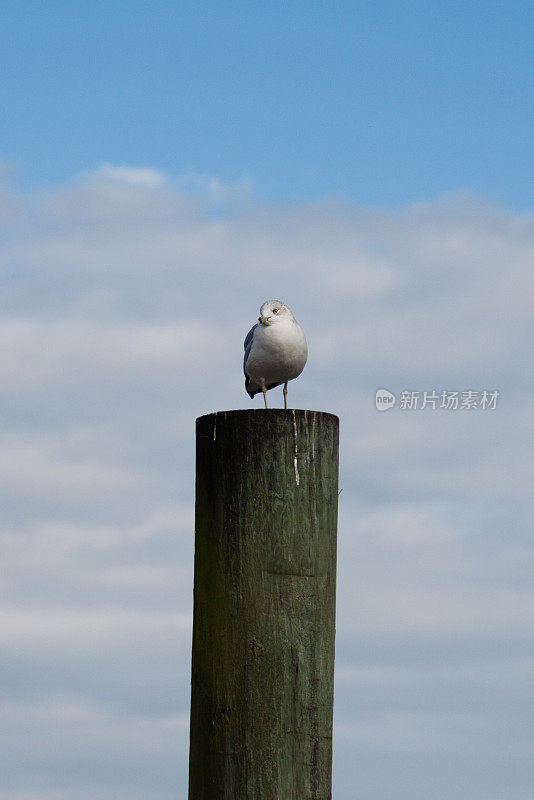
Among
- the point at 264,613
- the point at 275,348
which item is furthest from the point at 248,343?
the point at 264,613

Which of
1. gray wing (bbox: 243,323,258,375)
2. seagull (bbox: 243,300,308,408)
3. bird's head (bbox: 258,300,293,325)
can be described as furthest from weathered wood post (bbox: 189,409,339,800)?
gray wing (bbox: 243,323,258,375)

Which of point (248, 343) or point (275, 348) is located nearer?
point (275, 348)

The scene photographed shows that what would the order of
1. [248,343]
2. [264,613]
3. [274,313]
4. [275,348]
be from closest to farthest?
[264,613] → [275,348] → [274,313] → [248,343]

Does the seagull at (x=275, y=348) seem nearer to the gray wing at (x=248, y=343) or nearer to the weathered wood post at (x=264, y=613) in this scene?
Answer: the gray wing at (x=248, y=343)

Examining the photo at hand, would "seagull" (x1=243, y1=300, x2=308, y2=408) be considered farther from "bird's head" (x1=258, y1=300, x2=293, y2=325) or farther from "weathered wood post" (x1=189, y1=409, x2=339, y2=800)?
"weathered wood post" (x1=189, y1=409, x2=339, y2=800)

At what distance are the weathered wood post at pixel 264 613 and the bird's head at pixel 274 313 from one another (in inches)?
120

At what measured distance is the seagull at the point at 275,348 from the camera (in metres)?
8.55

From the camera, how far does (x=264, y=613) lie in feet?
17.8

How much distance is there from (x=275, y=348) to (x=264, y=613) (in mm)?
3418

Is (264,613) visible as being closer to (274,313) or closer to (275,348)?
(275,348)

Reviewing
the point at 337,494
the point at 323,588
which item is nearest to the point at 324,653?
the point at 323,588

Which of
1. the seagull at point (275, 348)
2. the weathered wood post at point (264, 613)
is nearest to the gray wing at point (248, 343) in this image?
the seagull at point (275, 348)

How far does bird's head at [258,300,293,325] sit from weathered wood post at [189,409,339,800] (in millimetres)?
3050

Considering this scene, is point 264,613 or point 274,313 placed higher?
point 274,313
